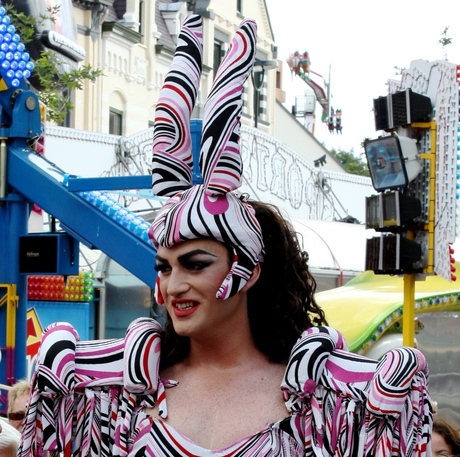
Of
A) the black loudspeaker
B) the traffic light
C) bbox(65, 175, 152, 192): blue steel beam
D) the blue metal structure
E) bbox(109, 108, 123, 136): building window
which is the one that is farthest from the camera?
bbox(109, 108, 123, 136): building window

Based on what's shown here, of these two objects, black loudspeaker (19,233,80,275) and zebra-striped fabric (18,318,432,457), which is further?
black loudspeaker (19,233,80,275)

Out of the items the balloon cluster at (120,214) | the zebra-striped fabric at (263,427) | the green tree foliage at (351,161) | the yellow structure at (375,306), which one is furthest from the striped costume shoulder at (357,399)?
the green tree foliage at (351,161)

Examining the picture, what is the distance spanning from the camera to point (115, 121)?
22.5 m

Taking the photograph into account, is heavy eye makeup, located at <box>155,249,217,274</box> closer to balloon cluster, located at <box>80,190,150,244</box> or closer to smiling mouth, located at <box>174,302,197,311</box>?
smiling mouth, located at <box>174,302,197,311</box>

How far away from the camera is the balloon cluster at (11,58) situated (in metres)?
6.32

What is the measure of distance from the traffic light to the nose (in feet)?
10.4

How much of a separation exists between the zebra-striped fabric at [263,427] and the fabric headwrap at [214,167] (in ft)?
0.67

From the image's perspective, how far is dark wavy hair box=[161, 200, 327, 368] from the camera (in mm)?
2492

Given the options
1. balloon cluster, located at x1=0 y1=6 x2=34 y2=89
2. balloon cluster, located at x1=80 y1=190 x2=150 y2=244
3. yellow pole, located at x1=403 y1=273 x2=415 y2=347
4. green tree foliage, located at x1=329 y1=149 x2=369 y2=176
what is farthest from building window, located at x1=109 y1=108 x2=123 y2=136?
green tree foliage, located at x1=329 y1=149 x2=369 y2=176

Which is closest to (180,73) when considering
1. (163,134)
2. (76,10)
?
(163,134)

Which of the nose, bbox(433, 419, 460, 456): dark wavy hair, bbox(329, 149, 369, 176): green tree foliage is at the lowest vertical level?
bbox(433, 419, 460, 456): dark wavy hair

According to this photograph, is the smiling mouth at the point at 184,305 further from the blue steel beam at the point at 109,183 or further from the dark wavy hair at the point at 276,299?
the blue steel beam at the point at 109,183

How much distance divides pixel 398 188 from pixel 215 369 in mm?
3292

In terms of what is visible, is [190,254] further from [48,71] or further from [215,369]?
[48,71]
